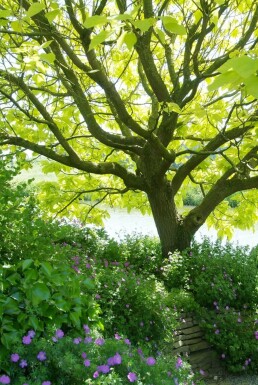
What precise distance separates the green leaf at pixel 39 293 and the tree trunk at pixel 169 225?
3767mm

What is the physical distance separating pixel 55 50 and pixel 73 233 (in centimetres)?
210

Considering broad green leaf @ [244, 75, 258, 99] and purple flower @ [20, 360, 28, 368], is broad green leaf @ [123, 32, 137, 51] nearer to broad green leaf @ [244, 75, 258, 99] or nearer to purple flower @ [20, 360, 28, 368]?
broad green leaf @ [244, 75, 258, 99]

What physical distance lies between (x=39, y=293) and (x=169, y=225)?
3.87m

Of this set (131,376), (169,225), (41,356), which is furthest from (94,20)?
(169,225)

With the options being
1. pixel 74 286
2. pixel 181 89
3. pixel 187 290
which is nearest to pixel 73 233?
pixel 187 290

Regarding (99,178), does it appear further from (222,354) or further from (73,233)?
(222,354)

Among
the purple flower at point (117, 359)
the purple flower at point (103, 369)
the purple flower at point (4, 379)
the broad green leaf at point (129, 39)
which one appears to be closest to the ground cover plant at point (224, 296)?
the purple flower at point (117, 359)

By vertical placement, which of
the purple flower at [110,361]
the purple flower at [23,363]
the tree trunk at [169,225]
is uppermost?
the tree trunk at [169,225]

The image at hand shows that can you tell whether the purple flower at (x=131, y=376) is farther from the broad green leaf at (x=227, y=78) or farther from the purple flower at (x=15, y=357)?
the broad green leaf at (x=227, y=78)

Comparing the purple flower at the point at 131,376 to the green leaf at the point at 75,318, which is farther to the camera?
the green leaf at the point at 75,318

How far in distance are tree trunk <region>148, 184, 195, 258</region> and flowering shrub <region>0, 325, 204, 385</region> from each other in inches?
144

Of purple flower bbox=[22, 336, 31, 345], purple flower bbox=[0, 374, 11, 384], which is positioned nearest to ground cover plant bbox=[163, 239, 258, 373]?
purple flower bbox=[22, 336, 31, 345]

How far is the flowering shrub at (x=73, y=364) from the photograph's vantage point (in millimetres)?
2191

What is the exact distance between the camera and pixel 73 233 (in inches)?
223
